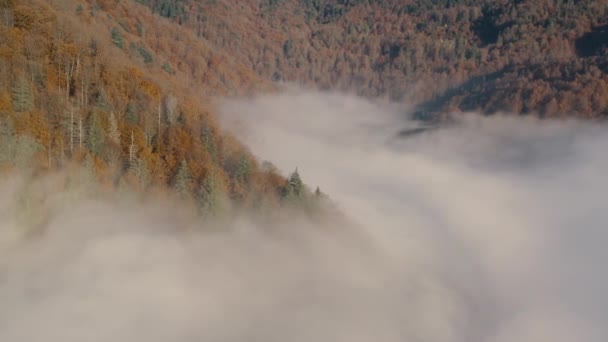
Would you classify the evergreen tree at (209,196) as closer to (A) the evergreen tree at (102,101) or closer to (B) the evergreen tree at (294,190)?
(B) the evergreen tree at (294,190)

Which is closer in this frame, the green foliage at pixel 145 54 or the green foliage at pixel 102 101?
the green foliage at pixel 102 101

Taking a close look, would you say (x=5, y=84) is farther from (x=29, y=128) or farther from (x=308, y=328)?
(x=308, y=328)

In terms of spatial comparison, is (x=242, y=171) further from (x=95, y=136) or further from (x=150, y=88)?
(x=95, y=136)

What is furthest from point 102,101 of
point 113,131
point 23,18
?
point 23,18

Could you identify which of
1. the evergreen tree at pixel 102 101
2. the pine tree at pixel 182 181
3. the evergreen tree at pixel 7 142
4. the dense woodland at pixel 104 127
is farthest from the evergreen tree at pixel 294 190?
the evergreen tree at pixel 7 142

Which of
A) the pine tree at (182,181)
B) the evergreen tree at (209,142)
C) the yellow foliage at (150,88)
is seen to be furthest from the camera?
the evergreen tree at (209,142)

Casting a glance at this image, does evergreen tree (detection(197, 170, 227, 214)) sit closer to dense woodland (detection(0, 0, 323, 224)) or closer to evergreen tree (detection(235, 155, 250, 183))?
dense woodland (detection(0, 0, 323, 224))
